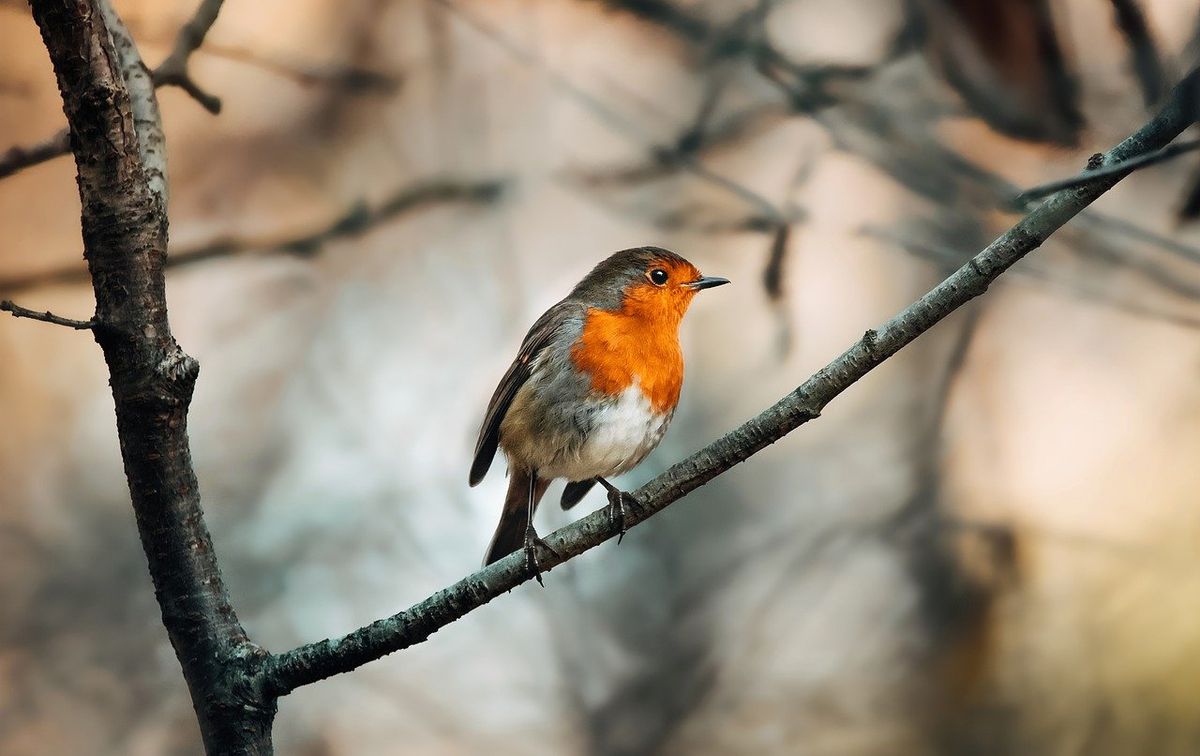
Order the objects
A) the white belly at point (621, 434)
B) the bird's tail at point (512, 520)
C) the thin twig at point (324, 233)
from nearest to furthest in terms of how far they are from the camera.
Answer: the white belly at point (621, 434) < the bird's tail at point (512, 520) < the thin twig at point (324, 233)

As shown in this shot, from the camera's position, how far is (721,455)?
4.62 feet

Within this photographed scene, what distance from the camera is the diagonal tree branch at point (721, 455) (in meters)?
1.25

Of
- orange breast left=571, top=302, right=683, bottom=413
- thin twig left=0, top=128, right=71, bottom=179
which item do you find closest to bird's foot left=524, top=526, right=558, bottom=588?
orange breast left=571, top=302, right=683, bottom=413

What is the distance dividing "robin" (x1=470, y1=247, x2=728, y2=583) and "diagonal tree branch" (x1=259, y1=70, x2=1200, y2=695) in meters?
0.42

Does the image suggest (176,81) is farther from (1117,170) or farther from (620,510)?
(1117,170)

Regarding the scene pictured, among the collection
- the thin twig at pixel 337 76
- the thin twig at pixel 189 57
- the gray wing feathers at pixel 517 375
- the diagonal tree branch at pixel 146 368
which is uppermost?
the thin twig at pixel 337 76

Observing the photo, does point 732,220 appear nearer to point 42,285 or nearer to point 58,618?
point 42,285

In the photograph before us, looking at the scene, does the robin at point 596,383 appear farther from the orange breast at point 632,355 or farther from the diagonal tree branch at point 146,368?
the diagonal tree branch at point 146,368

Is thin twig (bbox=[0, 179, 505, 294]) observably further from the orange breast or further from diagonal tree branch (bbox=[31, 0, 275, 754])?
diagonal tree branch (bbox=[31, 0, 275, 754])

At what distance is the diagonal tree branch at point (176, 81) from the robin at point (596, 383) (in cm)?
93

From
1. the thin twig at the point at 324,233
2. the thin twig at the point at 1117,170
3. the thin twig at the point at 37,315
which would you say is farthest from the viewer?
the thin twig at the point at 324,233

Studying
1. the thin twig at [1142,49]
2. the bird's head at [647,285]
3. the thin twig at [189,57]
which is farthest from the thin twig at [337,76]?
the thin twig at [1142,49]

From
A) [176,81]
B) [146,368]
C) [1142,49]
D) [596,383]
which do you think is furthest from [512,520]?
[1142,49]

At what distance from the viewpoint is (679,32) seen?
3416 millimetres
